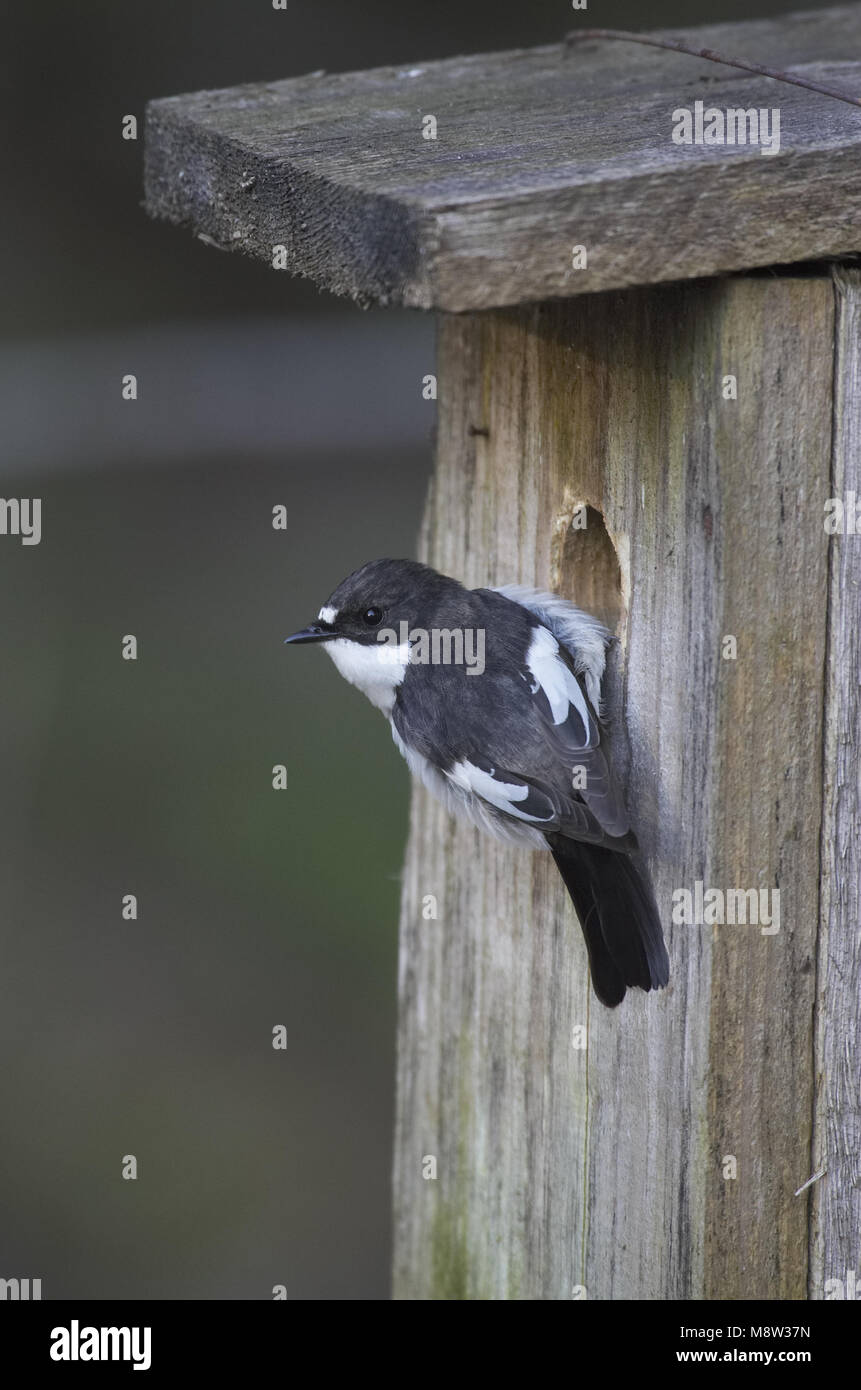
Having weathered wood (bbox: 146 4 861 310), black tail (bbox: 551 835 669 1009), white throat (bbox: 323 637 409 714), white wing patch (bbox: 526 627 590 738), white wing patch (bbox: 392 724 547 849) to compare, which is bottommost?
black tail (bbox: 551 835 669 1009)

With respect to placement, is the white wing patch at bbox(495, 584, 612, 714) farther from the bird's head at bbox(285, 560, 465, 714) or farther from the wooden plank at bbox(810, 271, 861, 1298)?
the wooden plank at bbox(810, 271, 861, 1298)

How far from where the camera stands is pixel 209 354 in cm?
449

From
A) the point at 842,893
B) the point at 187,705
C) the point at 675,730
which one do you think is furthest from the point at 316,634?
the point at 187,705

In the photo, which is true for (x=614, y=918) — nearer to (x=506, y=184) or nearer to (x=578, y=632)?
(x=578, y=632)

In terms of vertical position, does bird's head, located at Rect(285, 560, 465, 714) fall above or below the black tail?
above

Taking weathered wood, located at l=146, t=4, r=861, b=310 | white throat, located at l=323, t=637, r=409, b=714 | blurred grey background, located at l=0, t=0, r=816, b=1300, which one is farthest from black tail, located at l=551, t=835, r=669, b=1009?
blurred grey background, located at l=0, t=0, r=816, b=1300

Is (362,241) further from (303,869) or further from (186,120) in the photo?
(303,869)

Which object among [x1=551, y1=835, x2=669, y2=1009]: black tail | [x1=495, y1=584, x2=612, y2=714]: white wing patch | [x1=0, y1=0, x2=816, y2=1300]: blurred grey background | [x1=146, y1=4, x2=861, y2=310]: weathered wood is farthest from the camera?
[x1=0, y1=0, x2=816, y2=1300]: blurred grey background

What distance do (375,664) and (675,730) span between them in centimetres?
52

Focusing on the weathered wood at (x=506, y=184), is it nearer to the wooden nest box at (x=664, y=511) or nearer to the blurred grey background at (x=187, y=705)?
the wooden nest box at (x=664, y=511)

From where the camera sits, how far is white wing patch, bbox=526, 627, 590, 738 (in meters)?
2.18

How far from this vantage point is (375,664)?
7.98ft

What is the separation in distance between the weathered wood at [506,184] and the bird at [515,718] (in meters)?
0.54

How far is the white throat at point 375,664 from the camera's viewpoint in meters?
2.40
